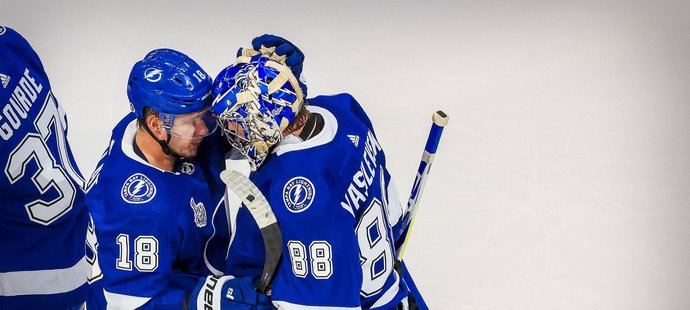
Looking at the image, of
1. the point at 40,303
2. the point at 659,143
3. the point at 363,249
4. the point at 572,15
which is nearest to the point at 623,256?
the point at 659,143

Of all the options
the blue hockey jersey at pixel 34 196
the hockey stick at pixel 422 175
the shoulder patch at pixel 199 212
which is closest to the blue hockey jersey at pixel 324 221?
the shoulder patch at pixel 199 212

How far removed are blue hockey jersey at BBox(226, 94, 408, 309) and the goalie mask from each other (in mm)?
88

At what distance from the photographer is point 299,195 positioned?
2.52 metres

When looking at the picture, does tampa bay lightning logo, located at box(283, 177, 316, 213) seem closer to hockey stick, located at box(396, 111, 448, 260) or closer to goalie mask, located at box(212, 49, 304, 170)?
goalie mask, located at box(212, 49, 304, 170)

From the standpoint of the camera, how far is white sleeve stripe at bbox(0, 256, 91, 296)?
9.86ft

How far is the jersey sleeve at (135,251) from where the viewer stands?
2.63 meters

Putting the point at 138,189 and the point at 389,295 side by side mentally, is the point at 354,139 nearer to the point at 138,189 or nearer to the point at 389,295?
the point at 389,295

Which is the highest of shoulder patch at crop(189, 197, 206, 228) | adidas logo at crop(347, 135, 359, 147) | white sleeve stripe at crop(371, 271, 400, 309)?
adidas logo at crop(347, 135, 359, 147)

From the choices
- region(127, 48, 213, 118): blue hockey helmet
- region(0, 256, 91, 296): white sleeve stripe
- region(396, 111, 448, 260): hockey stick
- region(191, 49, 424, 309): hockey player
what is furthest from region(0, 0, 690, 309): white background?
region(127, 48, 213, 118): blue hockey helmet

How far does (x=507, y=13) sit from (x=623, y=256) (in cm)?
134

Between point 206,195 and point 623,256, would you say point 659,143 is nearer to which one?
point 623,256

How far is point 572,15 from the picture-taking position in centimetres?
463

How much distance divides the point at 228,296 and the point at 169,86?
606 mm

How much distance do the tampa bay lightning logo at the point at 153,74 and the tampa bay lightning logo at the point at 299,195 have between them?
1.52 feet
